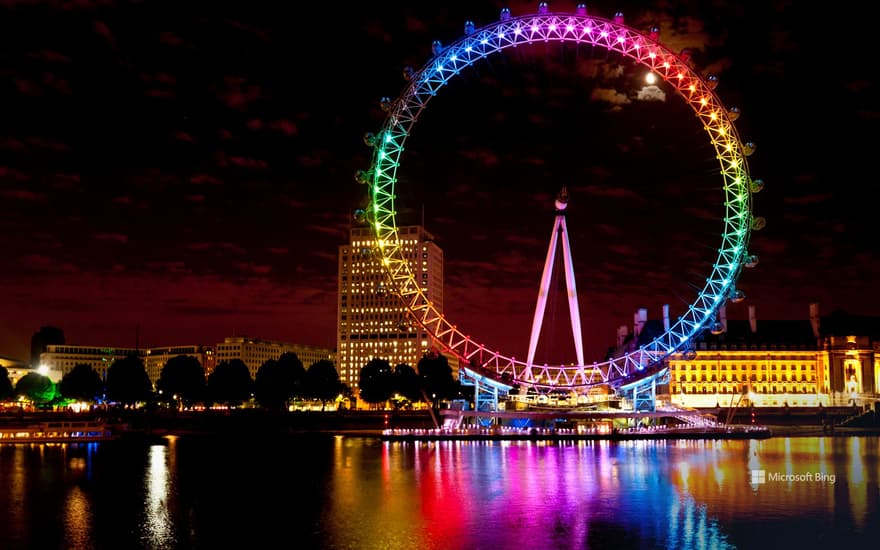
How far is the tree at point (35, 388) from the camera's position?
398ft

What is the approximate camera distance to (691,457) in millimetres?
59062

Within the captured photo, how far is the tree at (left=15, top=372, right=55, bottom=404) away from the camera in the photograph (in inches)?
4776

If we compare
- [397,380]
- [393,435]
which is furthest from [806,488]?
[397,380]

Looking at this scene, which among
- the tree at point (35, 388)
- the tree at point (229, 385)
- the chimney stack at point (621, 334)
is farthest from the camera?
the chimney stack at point (621, 334)

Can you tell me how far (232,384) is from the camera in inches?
4513

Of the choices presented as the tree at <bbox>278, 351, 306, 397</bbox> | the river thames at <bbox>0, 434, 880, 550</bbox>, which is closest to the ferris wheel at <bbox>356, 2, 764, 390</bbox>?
the river thames at <bbox>0, 434, 880, 550</bbox>

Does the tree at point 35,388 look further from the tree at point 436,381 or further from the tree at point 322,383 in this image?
the tree at point 436,381

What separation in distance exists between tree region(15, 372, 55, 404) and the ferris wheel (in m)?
66.4

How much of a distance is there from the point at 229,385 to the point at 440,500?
82602 millimetres

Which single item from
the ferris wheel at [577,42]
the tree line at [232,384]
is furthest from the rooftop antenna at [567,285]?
the tree line at [232,384]

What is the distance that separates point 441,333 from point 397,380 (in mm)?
49329

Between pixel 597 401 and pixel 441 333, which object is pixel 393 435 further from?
pixel 597 401

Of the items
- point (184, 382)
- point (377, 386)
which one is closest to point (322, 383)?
point (377, 386)

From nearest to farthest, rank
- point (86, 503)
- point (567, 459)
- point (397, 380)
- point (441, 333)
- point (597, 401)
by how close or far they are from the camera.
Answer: point (86, 503) < point (567, 459) < point (441, 333) < point (597, 401) < point (397, 380)
